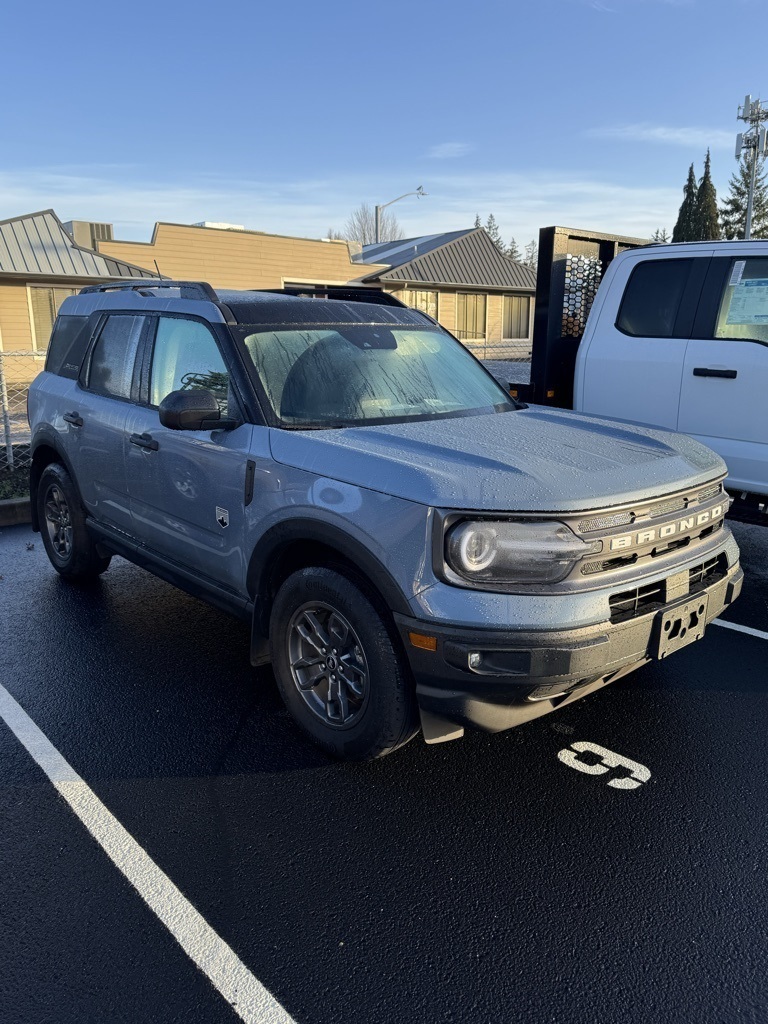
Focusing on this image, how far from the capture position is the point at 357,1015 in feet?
7.02

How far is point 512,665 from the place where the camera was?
105 inches

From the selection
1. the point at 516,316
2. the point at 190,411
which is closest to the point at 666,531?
the point at 190,411

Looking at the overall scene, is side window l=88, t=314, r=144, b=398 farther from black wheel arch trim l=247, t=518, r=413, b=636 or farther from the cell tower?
the cell tower

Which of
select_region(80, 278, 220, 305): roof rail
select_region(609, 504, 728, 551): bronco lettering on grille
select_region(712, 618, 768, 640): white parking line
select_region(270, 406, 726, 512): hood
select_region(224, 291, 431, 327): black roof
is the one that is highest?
select_region(80, 278, 220, 305): roof rail

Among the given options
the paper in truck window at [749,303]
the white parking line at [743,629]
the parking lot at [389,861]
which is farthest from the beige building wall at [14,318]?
the white parking line at [743,629]

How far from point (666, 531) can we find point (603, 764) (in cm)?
103

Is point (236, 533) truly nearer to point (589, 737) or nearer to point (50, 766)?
point (50, 766)

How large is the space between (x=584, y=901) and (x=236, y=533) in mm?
2017

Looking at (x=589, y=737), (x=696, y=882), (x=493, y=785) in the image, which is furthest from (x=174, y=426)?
(x=696, y=882)

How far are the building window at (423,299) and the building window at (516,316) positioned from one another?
3953 millimetres

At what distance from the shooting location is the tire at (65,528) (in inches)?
208

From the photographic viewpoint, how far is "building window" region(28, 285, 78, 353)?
2131cm

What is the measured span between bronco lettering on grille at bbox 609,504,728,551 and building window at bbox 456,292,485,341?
94.1ft

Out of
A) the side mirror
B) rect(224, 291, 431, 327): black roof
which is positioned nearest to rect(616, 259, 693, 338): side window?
rect(224, 291, 431, 327): black roof
